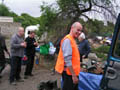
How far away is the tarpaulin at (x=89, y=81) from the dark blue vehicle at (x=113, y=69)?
1736 mm

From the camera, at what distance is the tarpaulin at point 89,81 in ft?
12.9

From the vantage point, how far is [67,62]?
9.01ft

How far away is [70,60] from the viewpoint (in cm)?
275

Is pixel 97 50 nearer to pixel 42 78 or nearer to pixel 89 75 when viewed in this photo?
pixel 42 78

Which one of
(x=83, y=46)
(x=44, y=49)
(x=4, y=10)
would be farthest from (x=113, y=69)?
(x=4, y=10)

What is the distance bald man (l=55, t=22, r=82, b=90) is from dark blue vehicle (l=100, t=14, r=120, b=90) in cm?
69

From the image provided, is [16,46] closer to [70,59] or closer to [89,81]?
[89,81]

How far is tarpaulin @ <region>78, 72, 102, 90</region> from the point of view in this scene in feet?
12.9

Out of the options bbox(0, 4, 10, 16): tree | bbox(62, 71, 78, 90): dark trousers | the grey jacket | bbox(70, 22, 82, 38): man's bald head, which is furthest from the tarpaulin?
bbox(0, 4, 10, 16): tree

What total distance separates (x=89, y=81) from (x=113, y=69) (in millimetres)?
2000

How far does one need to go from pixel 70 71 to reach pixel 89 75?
1523 mm

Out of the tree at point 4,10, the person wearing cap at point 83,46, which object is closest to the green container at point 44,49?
the person wearing cap at point 83,46

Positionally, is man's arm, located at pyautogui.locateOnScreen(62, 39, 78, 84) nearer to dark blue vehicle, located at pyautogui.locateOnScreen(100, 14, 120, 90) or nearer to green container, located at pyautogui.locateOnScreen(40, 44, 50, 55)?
dark blue vehicle, located at pyautogui.locateOnScreen(100, 14, 120, 90)

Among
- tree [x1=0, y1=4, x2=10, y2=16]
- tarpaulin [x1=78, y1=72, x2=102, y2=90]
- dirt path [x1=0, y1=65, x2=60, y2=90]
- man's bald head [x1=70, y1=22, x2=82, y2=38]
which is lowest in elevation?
dirt path [x1=0, y1=65, x2=60, y2=90]
